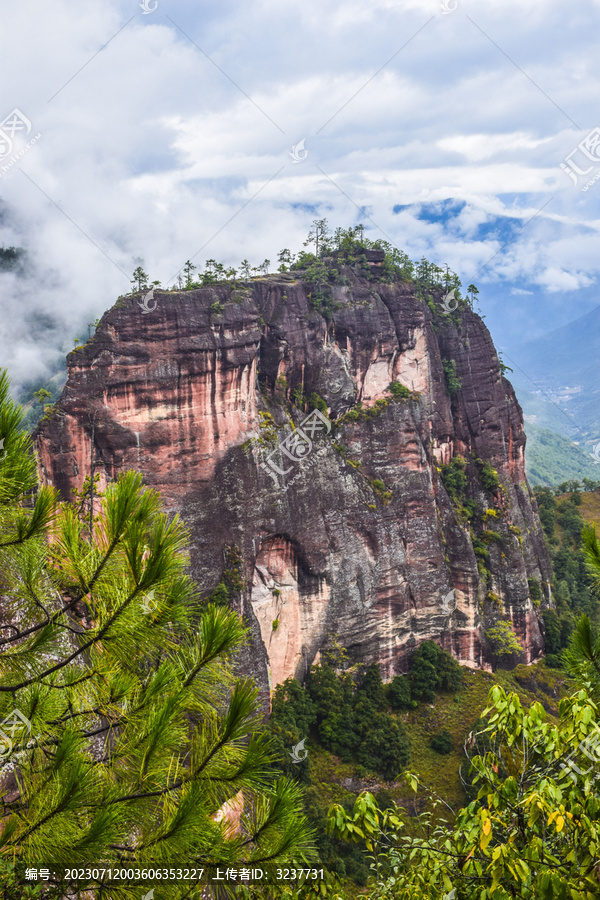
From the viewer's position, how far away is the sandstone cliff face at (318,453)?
77.5ft

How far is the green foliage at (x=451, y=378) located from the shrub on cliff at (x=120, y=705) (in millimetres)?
35164

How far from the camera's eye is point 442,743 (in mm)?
26141

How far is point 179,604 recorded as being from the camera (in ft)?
13.6

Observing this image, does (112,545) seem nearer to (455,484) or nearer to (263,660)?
(263,660)

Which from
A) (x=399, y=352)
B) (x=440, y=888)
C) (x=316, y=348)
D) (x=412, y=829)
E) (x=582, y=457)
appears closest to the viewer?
(x=440, y=888)

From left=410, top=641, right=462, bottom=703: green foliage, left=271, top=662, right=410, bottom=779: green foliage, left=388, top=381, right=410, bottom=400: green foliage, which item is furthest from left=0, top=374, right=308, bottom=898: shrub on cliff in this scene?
left=388, top=381, right=410, bottom=400: green foliage

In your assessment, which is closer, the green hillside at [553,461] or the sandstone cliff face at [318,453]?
the sandstone cliff face at [318,453]

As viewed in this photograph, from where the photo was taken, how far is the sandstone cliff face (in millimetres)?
23625

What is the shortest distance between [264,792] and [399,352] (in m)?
31.7

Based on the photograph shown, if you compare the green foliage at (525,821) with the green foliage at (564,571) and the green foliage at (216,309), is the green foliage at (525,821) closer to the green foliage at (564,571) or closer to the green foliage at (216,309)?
the green foliage at (216,309)

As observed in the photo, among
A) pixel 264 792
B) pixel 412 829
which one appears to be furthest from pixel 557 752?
pixel 412 829

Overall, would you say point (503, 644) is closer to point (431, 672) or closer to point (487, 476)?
point (431, 672)

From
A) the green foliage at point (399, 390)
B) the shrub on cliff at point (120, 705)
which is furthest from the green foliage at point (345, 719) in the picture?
the shrub on cliff at point (120, 705)

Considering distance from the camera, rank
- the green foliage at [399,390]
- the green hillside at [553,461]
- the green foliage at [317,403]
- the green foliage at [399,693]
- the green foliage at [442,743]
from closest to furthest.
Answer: the green foliage at [442,743], the green foliage at [399,693], the green foliage at [317,403], the green foliage at [399,390], the green hillside at [553,461]
